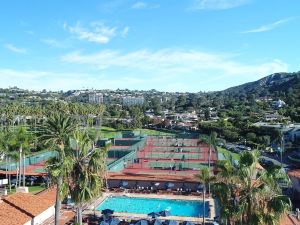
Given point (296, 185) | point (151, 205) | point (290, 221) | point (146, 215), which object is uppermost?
point (296, 185)

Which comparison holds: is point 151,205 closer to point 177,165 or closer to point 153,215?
point 153,215

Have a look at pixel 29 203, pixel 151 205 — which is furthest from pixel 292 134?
pixel 29 203

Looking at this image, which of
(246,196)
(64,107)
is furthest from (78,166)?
(64,107)

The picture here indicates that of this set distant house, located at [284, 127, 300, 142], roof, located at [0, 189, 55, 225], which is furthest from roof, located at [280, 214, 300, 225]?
distant house, located at [284, 127, 300, 142]

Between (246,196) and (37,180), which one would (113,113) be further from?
(246,196)

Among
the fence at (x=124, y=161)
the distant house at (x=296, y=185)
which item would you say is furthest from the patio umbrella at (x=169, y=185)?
the distant house at (x=296, y=185)

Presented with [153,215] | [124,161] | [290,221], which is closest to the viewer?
[290,221]
